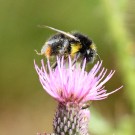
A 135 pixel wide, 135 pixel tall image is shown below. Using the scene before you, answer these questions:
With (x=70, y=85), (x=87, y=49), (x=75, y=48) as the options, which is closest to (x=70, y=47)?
(x=75, y=48)

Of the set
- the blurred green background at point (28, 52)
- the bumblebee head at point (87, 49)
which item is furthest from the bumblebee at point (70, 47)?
the blurred green background at point (28, 52)

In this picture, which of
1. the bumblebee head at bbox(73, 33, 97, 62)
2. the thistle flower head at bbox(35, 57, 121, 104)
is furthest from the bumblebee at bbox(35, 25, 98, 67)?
the thistle flower head at bbox(35, 57, 121, 104)

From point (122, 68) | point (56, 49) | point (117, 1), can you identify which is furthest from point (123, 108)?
point (56, 49)

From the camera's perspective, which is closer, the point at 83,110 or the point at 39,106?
the point at 83,110

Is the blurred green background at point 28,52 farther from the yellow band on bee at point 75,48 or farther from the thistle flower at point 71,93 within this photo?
the thistle flower at point 71,93

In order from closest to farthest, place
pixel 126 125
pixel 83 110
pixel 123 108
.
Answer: pixel 83 110 < pixel 126 125 < pixel 123 108

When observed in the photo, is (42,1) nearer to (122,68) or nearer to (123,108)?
(123,108)

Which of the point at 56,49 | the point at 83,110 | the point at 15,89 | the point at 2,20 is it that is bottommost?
the point at 83,110

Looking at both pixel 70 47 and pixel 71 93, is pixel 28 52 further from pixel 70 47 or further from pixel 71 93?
pixel 71 93

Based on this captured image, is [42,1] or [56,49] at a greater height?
[42,1]
